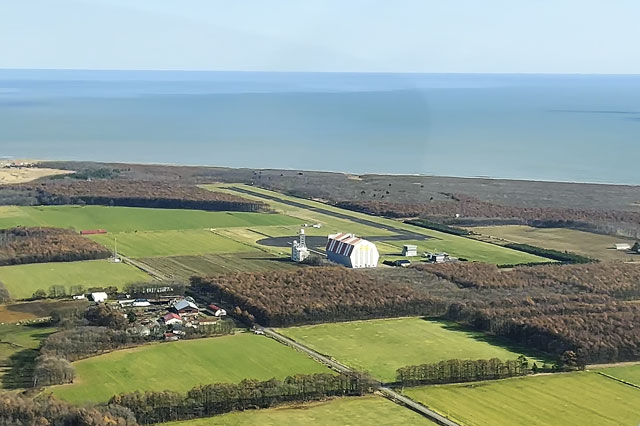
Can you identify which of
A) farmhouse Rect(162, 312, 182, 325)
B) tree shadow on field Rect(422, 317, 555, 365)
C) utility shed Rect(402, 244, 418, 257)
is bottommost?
farmhouse Rect(162, 312, 182, 325)

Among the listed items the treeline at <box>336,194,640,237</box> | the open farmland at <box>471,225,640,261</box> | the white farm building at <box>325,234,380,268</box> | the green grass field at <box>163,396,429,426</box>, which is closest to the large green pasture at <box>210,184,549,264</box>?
the treeline at <box>336,194,640,237</box>

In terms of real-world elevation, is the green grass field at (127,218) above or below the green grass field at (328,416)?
above

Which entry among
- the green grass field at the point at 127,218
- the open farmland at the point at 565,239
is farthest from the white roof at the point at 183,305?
the open farmland at the point at 565,239

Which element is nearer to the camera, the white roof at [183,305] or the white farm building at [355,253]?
the white roof at [183,305]

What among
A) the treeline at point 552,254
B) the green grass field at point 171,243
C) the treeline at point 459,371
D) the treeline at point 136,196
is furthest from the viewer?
the treeline at point 136,196

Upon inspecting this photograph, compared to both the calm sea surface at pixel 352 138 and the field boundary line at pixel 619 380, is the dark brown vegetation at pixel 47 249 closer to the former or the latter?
the field boundary line at pixel 619 380

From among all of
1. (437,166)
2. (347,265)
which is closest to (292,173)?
(437,166)

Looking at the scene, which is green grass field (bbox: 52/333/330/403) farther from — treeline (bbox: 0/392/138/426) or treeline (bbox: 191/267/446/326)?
treeline (bbox: 191/267/446/326)
